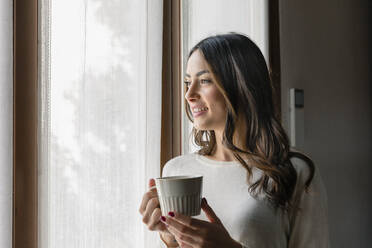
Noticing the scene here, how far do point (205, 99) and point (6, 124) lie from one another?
0.47 metres

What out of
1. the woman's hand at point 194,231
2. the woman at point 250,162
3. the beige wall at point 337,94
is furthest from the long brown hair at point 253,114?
the beige wall at point 337,94

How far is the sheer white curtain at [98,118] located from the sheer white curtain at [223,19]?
255 millimetres

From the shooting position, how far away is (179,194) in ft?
2.39

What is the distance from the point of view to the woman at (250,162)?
0.95 metres

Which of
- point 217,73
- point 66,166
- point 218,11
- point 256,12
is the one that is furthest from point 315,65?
point 66,166

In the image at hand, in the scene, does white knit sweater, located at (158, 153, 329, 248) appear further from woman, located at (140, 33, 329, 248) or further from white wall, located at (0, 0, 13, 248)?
white wall, located at (0, 0, 13, 248)

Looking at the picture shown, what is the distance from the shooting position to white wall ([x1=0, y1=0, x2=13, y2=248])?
83 centimetres

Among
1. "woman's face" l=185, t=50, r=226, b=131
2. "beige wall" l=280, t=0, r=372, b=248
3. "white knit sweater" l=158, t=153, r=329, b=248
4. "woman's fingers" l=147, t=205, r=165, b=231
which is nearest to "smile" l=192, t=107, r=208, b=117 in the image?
"woman's face" l=185, t=50, r=226, b=131

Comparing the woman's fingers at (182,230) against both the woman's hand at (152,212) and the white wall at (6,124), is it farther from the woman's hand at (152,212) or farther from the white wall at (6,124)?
the white wall at (6,124)

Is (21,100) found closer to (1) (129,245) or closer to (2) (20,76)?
(2) (20,76)

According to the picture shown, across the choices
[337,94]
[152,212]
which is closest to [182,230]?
[152,212]

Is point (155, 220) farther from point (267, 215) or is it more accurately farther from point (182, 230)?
point (267, 215)

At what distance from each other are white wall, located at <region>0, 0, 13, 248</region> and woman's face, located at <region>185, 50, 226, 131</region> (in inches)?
16.5

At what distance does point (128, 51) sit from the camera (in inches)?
→ 45.8
